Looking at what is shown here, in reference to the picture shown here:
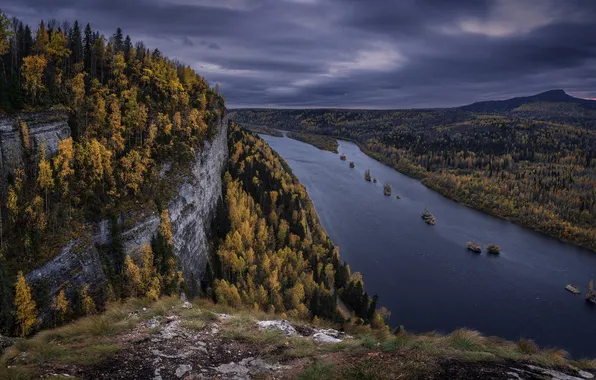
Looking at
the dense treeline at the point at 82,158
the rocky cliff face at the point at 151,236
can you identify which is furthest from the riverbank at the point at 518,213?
the dense treeline at the point at 82,158

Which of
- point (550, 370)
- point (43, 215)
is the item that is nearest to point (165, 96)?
point (43, 215)

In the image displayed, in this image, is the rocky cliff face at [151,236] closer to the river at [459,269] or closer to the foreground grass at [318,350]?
the foreground grass at [318,350]

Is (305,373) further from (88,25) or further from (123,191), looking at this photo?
(88,25)

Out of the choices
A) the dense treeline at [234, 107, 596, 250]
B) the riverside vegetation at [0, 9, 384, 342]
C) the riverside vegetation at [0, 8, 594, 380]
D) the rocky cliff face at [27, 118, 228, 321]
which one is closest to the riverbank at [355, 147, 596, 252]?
the dense treeline at [234, 107, 596, 250]

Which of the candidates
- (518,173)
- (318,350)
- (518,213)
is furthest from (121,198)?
(518,173)

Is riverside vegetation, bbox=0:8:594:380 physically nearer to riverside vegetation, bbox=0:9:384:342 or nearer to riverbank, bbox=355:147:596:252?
riverside vegetation, bbox=0:9:384:342

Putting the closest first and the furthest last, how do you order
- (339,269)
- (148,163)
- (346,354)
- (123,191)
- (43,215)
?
(346,354), (43,215), (123,191), (148,163), (339,269)
